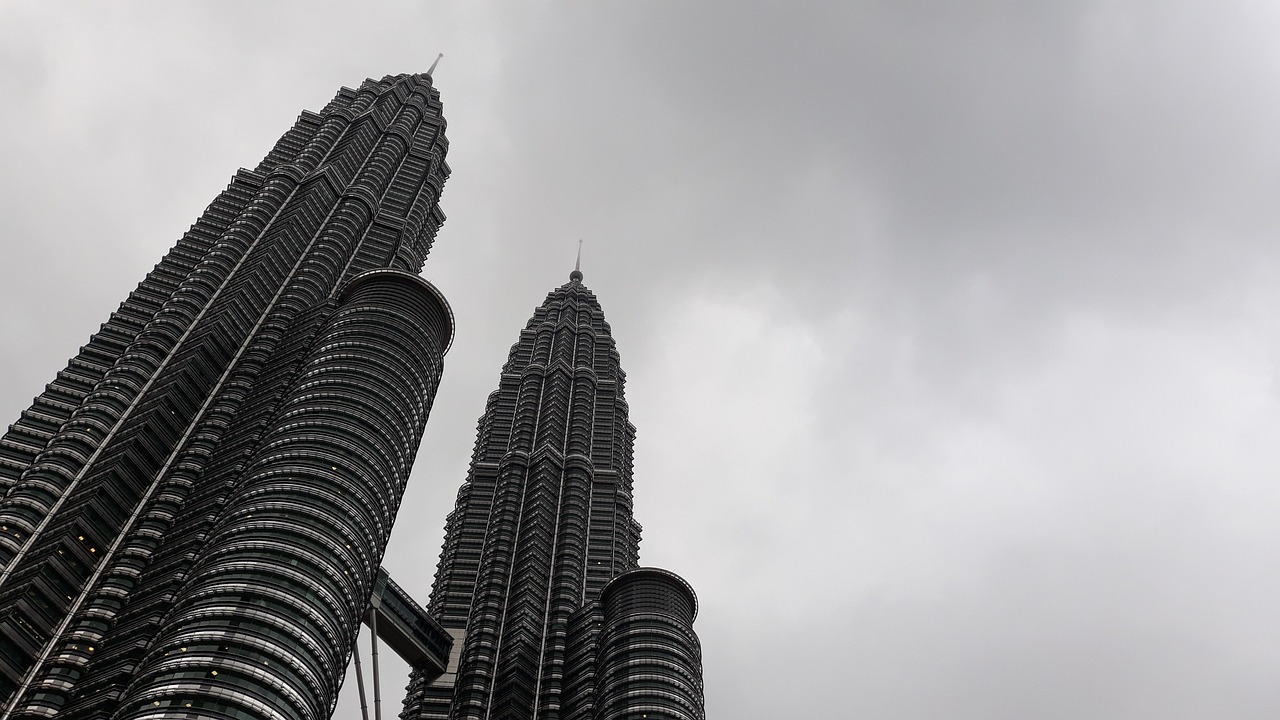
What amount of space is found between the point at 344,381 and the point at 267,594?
42507 millimetres

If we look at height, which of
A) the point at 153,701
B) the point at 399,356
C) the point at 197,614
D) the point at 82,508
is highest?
the point at 399,356

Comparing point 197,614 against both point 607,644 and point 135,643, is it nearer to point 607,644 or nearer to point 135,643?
Answer: point 135,643

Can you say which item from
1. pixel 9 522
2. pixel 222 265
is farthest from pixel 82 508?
pixel 222 265

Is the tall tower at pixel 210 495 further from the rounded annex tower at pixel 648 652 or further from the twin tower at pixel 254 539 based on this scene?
the rounded annex tower at pixel 648 652

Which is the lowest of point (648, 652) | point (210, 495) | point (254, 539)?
point (254, 539)

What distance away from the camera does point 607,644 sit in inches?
6565

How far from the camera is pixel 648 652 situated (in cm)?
16025

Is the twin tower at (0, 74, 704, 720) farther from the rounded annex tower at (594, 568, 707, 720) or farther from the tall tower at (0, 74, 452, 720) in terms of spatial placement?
the rounded annex tower at (594, 568, 707, 720)

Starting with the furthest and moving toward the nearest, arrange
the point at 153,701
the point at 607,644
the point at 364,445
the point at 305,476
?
1. the point at 607,644
2. the point at 364,445
3. the point at 305,476
4. the point at 153,701

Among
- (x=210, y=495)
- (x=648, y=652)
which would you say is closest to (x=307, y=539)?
(x=210, y=495)

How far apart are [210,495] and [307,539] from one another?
32988 mm

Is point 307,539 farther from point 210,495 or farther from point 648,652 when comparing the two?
point 648,652

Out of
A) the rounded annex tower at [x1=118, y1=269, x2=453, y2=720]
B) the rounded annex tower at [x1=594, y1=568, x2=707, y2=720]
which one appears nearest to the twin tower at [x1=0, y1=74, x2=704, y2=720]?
the rounded annex tower at [x1=118, y1=269, x2=453, y2=720]

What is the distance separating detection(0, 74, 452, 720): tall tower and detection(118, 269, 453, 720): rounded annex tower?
0.27 metres
